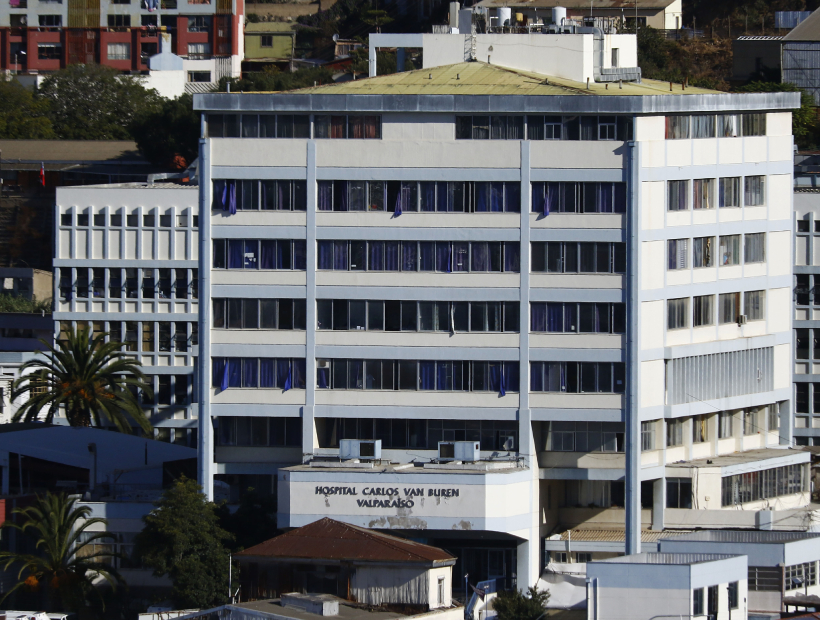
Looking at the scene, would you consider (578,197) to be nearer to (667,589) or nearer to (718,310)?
(718,310)

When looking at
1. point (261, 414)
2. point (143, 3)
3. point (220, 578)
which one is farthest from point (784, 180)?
point (143, 3)

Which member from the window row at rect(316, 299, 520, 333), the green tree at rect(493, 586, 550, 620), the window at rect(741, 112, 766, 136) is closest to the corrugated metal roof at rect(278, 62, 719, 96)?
the window at rect(741, 112, 766, 136)

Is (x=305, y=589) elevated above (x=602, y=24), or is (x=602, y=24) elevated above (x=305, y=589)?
(x=602, y=24)

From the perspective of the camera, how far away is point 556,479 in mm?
81812

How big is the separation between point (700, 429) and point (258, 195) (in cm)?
2397

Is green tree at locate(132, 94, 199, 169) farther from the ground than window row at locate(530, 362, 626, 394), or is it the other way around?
green tree at locate(132, 94, 199, 169)

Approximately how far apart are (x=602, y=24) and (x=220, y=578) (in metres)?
44.8

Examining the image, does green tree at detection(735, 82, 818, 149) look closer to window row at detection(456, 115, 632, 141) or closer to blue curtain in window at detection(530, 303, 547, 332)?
window row at detection(456, 115, 632, 141)

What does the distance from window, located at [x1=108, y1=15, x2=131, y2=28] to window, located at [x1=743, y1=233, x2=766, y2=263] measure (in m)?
→ 116

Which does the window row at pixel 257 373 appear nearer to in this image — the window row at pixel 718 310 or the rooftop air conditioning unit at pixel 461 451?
the rooftop air conditioning unit at pixel 461 451

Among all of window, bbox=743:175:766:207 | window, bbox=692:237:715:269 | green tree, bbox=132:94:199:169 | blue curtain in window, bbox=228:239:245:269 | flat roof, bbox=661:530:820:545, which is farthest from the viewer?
green tree, bbox=132:94:199:169

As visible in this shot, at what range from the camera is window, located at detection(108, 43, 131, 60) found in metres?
187

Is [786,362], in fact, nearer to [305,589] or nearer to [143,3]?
[305,589]

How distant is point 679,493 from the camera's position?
3231 inches
